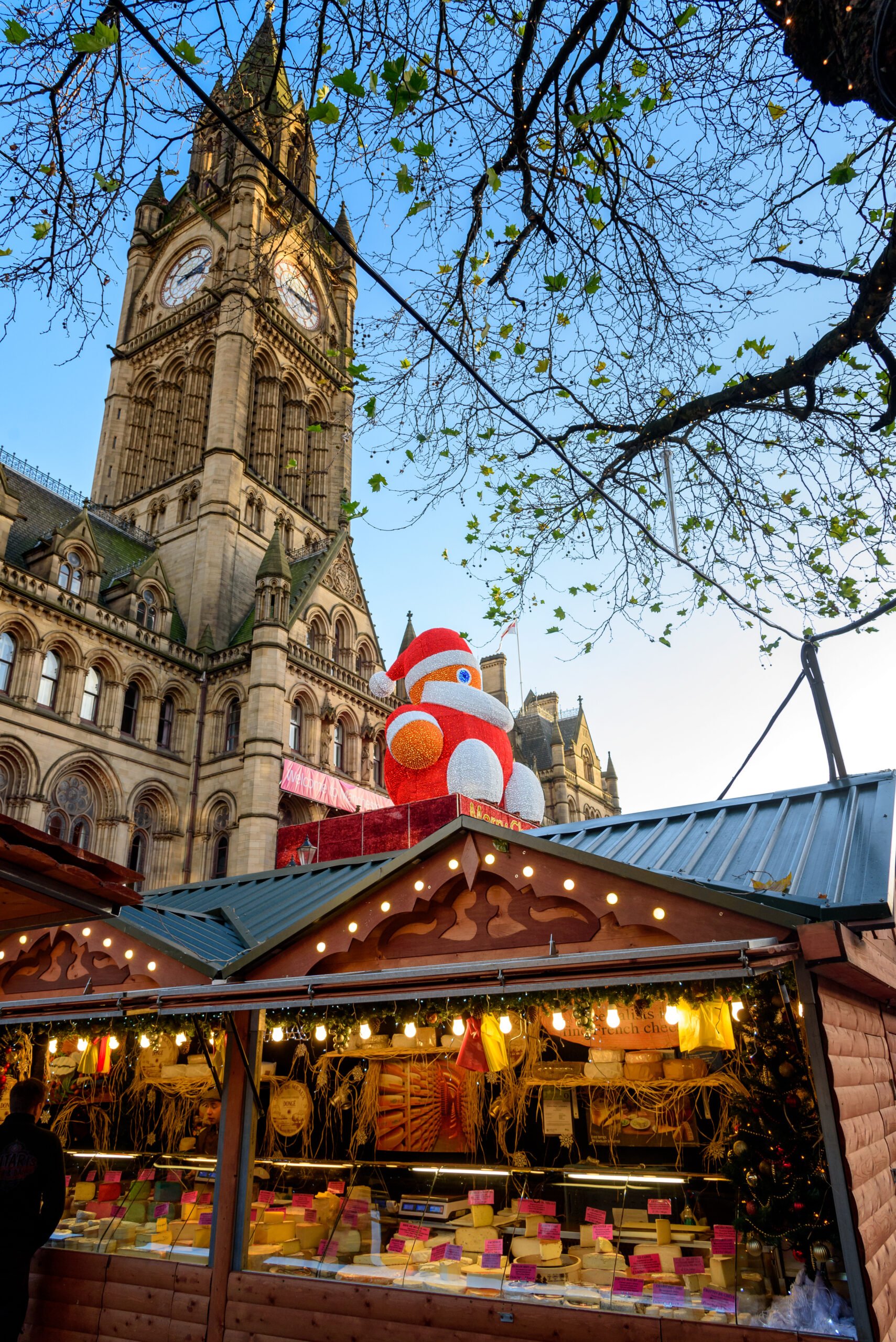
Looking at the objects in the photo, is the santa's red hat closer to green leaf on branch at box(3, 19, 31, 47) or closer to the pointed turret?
green leaf on branch at box(3, 19, 31, 47)

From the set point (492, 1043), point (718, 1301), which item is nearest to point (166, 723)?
point (492, 1043)

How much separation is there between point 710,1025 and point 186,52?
22.5 feet

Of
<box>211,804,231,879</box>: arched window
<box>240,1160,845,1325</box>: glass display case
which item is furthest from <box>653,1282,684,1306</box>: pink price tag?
<box>211,804,231,879</box>: arched window

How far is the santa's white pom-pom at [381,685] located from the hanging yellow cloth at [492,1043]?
9727mm

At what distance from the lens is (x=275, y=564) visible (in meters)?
32.2

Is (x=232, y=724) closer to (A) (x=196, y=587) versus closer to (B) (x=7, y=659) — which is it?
(A) (x=196, y=587)

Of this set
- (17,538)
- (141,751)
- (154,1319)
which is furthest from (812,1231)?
(17,538)

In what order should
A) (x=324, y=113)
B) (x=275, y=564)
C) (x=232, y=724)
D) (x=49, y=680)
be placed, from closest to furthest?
(x=324, y=113), (x=49, y=680), (x=232, y=724), (x=275, y=564)

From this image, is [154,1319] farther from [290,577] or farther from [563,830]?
[290,577]

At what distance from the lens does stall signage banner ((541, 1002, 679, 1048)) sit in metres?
7.06

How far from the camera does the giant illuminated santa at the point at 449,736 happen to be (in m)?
15.7

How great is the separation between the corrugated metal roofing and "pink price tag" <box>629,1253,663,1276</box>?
8.41 feet

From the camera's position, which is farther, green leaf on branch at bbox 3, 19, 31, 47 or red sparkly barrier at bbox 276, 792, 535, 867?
red sparkly barrier at bbox 276, 792, 535, 867

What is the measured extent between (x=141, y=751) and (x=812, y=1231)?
26.4 m
